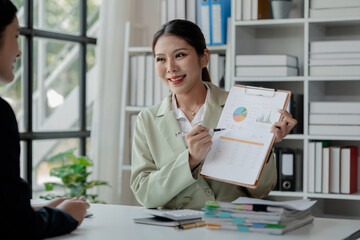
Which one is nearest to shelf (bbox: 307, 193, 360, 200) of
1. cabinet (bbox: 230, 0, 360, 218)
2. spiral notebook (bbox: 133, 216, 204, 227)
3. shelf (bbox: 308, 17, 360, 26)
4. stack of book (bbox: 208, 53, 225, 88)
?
cabinet (bbox: 230, 0, 360, 218)

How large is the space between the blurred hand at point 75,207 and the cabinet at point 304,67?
1899 mm

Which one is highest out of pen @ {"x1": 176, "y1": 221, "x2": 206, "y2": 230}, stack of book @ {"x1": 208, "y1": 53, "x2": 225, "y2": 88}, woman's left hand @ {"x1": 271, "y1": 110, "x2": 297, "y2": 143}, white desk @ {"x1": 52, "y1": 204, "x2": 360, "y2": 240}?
stack of book @ {"x1": 208, "y1": 53, "x2": 225, "y2": 88}

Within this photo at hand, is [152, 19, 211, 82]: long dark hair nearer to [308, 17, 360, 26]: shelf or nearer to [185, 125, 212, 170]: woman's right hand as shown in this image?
[185, 125, 212, 170]: woman's right hand

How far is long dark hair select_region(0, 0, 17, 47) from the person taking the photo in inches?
55.9

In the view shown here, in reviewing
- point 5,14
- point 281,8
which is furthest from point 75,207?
point 281,8

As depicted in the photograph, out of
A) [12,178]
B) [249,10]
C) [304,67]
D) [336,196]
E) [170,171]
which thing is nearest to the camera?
[12,178]

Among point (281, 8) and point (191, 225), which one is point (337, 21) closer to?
point (281, 8)

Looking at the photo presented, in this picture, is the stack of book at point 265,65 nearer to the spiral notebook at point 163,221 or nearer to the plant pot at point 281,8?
the plant pot at point 281,8

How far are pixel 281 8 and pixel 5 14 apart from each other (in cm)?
240

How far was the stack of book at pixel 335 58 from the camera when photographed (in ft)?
10.8

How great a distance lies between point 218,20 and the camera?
3584mm

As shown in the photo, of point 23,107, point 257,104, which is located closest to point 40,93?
point 23,107

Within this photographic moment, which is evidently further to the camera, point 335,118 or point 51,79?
point 51,79

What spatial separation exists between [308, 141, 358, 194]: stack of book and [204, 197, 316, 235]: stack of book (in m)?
1.63
